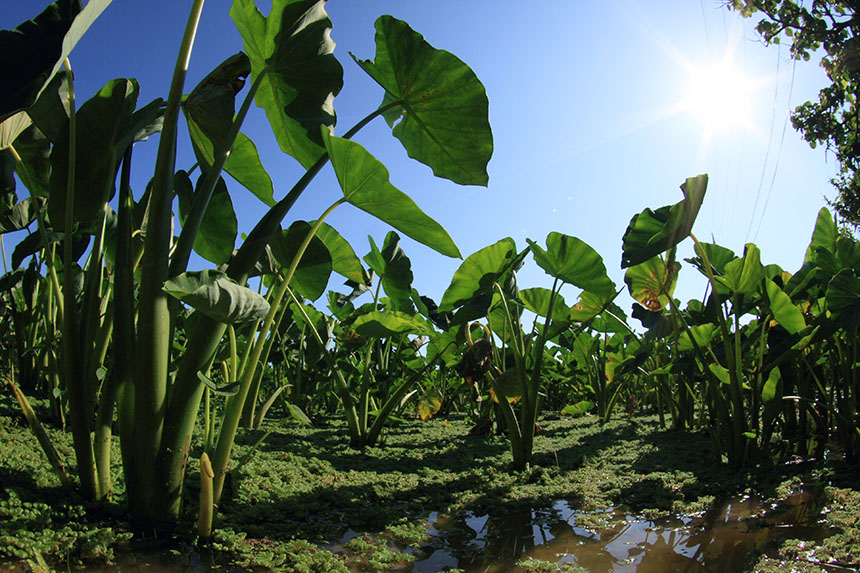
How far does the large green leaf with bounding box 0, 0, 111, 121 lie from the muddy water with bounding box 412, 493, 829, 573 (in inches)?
45.4

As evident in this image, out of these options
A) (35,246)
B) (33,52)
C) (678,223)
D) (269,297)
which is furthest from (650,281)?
(35,246)

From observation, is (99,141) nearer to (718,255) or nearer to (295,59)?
(295,59)

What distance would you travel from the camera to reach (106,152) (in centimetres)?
119

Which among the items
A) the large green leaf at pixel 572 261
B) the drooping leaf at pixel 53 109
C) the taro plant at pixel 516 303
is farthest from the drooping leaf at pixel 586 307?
the drooping leaf at pixel 53 109

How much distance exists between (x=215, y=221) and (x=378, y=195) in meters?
0.61

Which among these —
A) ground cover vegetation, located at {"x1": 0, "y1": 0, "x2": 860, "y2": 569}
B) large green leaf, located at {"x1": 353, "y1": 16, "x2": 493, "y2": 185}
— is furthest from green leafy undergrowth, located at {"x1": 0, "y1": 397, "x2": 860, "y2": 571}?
large green leaf, located at {"x1": 353, "y1": 16, "x2": 493, "y2": 185}

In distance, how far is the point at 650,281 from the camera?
Result: 8.00 feet

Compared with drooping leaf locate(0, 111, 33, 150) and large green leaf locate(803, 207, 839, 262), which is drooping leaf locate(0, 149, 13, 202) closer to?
drooping leaf locate(0, 111, 33, 150)

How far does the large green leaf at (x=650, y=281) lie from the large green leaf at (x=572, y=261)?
0.25 meters

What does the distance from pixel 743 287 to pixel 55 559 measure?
2.05 meters

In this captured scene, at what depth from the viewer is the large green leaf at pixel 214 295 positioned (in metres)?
0.83

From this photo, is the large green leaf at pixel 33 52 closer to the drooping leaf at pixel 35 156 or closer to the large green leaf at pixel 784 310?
the drooping leaf at pixel 35 156

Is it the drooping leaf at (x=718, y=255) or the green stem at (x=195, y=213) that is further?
the drooping leaf at (x=718, y=255)

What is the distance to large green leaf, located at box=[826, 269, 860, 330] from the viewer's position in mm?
1438
